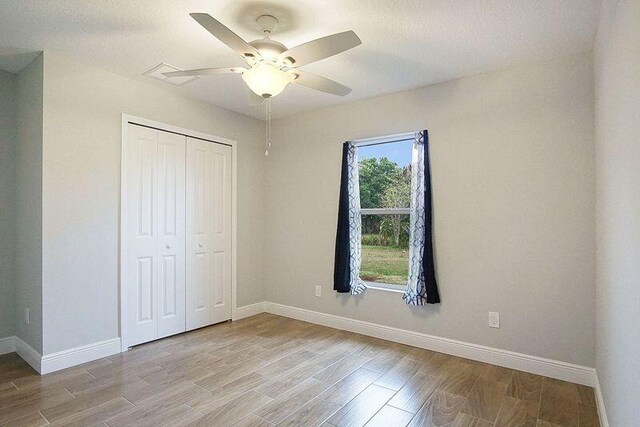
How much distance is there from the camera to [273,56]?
205 centimetres

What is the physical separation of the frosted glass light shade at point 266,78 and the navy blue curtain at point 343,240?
1602 mm

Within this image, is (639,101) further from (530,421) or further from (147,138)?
(147,138)

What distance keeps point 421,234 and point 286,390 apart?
174 centimetres

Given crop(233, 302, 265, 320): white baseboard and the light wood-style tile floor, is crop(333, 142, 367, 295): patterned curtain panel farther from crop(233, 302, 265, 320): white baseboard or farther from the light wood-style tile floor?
crop(233, 302, 265, 320): white baseboard

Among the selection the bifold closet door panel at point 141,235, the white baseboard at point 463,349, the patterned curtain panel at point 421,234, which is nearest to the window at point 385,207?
the patterned curtain panel at point 421,234

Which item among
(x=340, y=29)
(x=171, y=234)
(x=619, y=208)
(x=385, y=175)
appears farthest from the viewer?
(x=385, y=175)

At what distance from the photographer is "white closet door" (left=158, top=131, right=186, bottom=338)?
339 centimetres

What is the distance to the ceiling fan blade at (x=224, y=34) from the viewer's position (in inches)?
64.9

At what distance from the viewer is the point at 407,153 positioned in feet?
11.6

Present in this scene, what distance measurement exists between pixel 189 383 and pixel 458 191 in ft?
8.65

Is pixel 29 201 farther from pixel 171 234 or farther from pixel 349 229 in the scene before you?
pixel 349 229

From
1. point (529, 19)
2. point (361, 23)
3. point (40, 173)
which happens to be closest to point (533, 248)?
point (529, 19)

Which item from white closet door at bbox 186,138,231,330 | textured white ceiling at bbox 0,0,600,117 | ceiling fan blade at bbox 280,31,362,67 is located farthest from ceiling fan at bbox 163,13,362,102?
white closet door at bbox 186,138,231,330

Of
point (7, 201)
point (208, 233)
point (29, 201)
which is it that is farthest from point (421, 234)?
point (7, 201)
